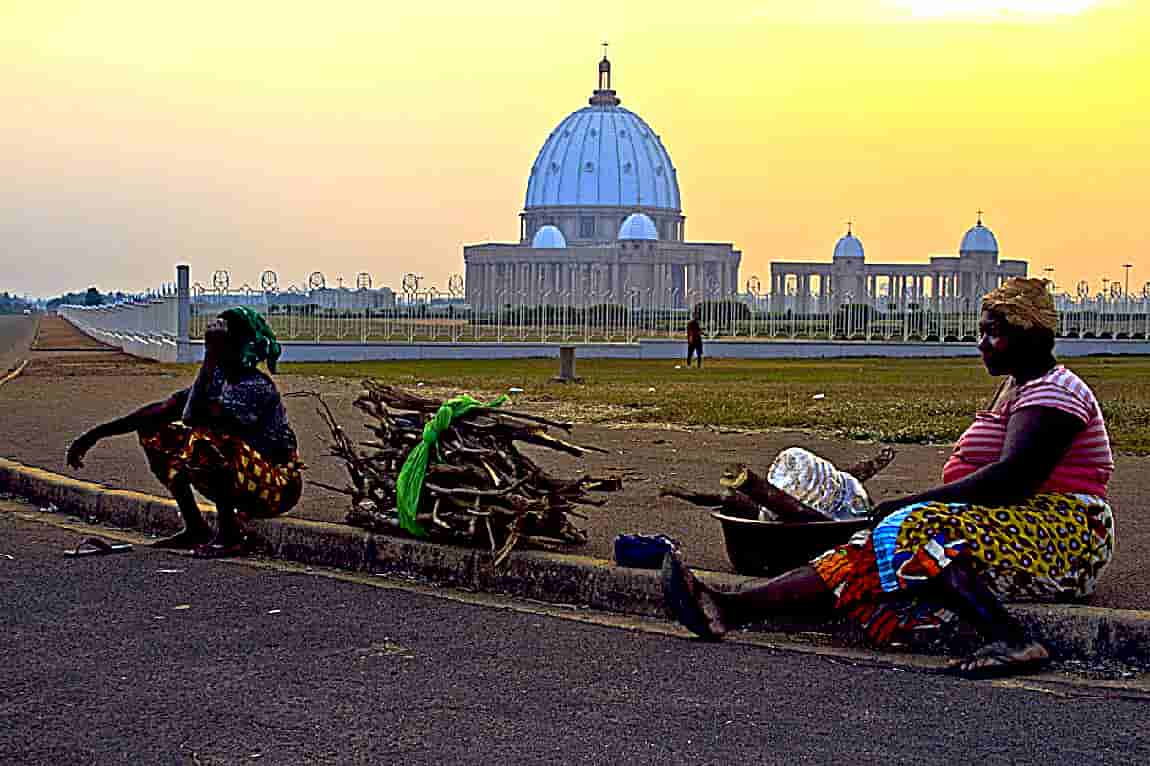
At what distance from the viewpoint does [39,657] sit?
18.3 feet

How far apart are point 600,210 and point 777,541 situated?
10083 cm

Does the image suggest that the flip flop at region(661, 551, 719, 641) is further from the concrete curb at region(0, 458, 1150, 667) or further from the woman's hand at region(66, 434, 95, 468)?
the woman's hand at region(66, 434, 95, 468)

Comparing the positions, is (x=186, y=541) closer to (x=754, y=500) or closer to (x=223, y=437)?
(x=223, y=437)

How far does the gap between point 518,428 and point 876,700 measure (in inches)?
98.4

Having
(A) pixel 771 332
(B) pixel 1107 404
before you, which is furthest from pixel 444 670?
(A) pixel 771 332

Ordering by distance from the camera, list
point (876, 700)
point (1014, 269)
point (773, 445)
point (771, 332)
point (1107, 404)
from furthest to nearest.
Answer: point (1014, 269)
point (771, 332)
point (1107, 404)
point (773, 445)
point (876, 700)

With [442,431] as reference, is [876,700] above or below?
below

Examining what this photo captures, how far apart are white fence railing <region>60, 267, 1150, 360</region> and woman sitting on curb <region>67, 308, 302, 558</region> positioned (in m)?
26.3

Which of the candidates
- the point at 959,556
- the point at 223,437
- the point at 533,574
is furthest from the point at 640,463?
the point at 959,556

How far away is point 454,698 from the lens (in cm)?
508

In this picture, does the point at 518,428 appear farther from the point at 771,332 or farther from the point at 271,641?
the point at 771,332

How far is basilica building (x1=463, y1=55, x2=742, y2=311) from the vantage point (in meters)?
89.9

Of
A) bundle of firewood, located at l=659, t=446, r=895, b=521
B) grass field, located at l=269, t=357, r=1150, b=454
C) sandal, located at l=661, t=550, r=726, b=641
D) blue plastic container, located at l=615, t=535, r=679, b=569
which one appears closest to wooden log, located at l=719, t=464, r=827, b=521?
bundle of firewood, located at l=659, t=446, r=895, b=521

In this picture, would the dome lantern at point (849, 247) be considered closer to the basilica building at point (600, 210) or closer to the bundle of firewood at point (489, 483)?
the basilica building at point (600, 210)
